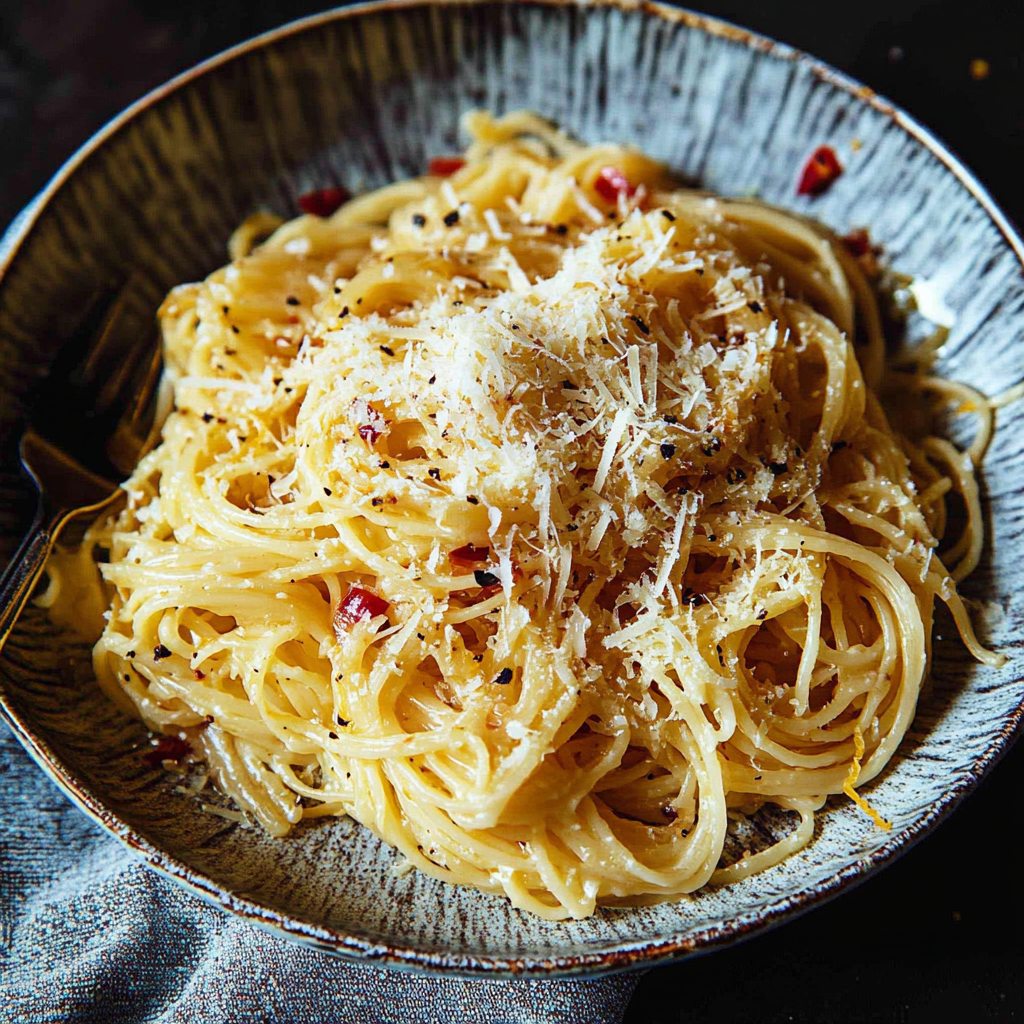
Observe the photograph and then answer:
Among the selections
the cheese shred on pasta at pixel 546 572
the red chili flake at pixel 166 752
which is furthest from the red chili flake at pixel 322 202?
the red chili flake at pixel 166 752

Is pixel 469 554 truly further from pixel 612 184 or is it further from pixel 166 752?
pixel 612 184

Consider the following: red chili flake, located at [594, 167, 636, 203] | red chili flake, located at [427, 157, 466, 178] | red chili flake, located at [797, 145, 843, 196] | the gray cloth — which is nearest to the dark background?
the gray cloth

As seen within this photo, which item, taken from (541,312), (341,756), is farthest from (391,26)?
(341,756)

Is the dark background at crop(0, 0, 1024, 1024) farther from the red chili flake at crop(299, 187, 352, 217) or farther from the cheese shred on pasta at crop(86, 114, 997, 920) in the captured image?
the red chili flake at crop(299, 187, 352, 217)

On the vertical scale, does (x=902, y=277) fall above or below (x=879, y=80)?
below

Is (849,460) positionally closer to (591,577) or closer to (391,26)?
(591,577)

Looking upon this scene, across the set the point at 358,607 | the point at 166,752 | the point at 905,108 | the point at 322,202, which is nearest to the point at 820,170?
the point at 905,108

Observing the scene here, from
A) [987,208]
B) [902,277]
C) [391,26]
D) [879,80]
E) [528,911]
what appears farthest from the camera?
[879,80]
